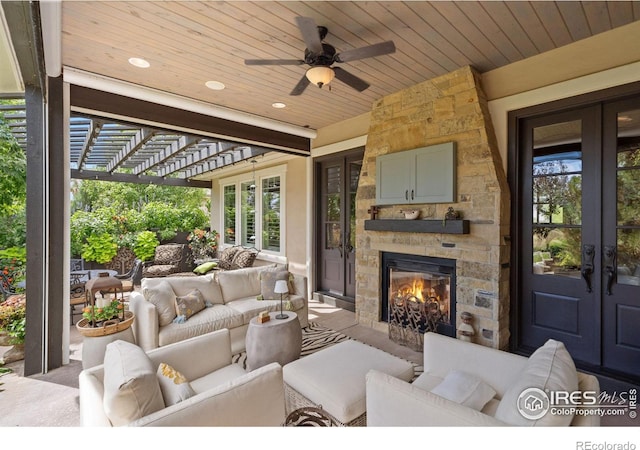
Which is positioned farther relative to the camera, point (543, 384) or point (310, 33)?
point (310, 33)

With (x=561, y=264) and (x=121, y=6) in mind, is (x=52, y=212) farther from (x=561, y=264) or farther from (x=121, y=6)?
(x=561, y=264)

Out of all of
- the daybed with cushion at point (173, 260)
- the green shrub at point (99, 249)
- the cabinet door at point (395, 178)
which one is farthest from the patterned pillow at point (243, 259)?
the cabinet door at point (395, 178)

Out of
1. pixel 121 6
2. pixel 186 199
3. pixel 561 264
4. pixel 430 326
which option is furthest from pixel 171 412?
pixel 186 199

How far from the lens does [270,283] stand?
4.08m

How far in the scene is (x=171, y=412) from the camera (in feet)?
4.21

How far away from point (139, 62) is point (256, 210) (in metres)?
4.42

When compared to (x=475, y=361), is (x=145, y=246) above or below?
above

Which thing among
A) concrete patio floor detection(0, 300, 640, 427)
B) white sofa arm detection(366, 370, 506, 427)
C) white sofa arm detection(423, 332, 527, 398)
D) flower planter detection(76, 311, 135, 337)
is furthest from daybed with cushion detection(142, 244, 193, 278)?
white sofa arm detection(366, 370, 506, 427)

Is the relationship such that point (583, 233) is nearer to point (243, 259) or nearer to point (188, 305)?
point (188, 305)

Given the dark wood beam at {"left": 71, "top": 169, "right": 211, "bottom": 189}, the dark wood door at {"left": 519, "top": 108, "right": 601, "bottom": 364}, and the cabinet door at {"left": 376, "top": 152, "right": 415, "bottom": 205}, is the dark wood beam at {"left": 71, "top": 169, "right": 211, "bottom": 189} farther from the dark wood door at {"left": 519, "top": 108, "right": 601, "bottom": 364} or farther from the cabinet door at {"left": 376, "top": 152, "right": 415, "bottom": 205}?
the dark wood door at {"left": 519, "top": 108, "right": 601, "bottom": 364}

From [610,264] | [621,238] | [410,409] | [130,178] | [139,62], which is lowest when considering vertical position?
[410,409]

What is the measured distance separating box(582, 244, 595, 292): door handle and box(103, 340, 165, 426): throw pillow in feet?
11.4

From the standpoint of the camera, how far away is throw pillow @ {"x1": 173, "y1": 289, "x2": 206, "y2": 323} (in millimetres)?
3257

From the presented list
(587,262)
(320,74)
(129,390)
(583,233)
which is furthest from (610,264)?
(129,390)
